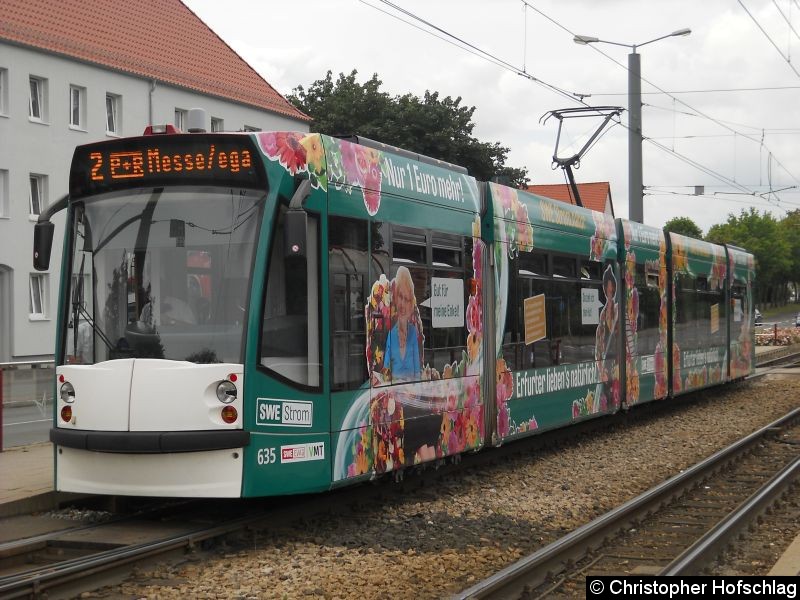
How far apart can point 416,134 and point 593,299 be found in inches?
1337

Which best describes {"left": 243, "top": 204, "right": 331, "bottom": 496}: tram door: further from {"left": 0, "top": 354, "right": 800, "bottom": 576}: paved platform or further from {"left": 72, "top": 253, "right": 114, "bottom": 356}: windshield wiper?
{"left": 0, "top": 354, "right": 800, "bottom": 576}: paved platform

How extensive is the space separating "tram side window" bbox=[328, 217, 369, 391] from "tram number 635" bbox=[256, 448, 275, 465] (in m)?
0.80

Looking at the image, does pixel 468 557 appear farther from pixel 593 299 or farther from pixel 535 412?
pixel 593 299

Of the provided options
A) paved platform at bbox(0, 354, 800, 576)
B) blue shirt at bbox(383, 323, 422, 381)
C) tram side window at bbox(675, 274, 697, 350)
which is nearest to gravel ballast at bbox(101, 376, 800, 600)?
blue shirt at bbox(383, 323, 422, 381)

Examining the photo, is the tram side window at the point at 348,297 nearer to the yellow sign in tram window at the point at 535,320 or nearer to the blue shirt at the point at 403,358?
the blue shirt at the point at 403,358

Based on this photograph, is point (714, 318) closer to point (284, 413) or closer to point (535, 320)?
point (535, 320)

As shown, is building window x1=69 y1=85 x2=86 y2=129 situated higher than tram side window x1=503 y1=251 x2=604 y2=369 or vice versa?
building window x1=69 y1=85 x2=86 y2=129

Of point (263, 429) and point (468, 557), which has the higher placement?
point (263, 429)

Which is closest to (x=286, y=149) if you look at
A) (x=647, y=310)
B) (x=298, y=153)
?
(x=298, y=153)

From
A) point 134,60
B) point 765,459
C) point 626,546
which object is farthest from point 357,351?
point 134,60

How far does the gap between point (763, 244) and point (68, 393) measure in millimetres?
109902

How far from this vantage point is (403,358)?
960 cm

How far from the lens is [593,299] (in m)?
14.9

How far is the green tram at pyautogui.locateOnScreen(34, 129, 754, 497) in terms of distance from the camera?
25.7ft
